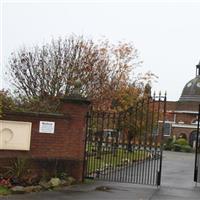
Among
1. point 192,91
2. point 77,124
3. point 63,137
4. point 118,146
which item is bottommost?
point 118,146

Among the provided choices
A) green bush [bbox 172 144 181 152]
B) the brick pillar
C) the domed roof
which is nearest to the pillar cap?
the brick pillar

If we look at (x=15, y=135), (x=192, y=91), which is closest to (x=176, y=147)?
(x=192, y=91)

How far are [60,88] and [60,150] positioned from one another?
1203 cm

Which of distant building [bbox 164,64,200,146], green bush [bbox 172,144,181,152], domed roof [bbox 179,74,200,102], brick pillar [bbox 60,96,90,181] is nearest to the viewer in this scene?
brick pillar [bbox 60,96,90,181]

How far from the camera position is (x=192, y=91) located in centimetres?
7900

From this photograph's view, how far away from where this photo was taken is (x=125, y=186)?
1431 centimetres

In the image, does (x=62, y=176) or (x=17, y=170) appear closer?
(x=17, y=170)

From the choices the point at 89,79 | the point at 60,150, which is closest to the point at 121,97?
the point at 89,79

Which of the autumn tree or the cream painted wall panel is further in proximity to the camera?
the autumn tree

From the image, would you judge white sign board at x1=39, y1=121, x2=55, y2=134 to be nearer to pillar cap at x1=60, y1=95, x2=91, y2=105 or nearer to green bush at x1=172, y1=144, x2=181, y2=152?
pillar cap at x1=60, y1=95, x2=91, y2=105

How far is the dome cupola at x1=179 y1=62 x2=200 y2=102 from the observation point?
256ft

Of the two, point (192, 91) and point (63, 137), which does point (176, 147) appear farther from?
point (63, 137)

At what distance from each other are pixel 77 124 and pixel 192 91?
66863mm

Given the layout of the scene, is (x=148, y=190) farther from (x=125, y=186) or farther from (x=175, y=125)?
(x=175, y=125)
